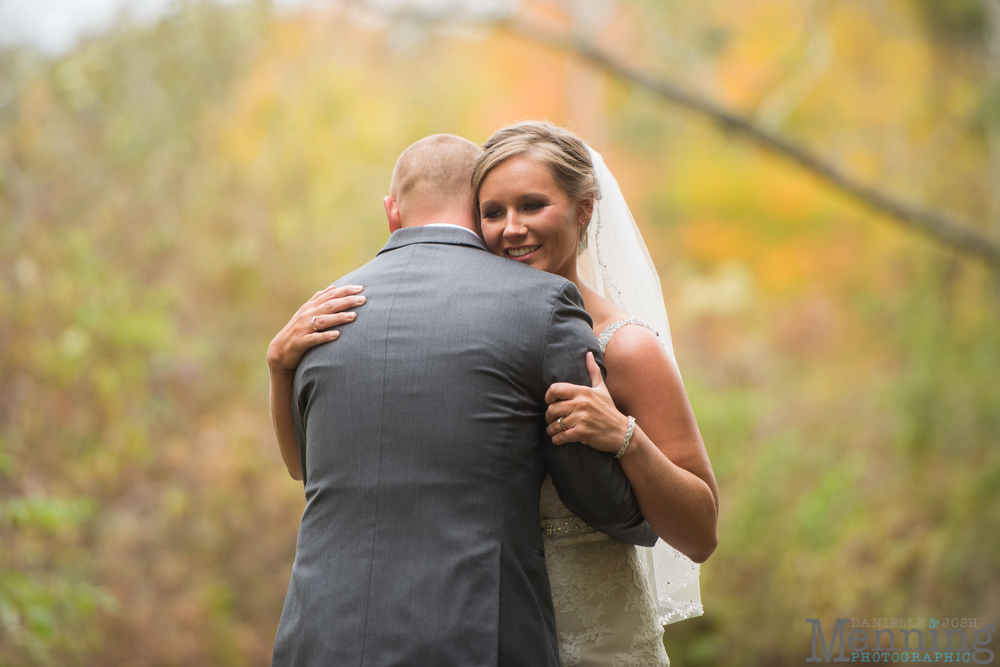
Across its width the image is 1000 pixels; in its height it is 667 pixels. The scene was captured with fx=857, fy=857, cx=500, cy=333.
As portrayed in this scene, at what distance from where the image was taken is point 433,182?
7.11ft

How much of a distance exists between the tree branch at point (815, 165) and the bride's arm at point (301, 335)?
235 inches

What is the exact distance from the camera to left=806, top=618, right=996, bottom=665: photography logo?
6.40m

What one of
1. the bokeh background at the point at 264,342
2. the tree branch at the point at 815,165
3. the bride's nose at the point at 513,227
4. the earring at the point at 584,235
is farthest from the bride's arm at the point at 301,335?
the tree branch at the point at 815,165

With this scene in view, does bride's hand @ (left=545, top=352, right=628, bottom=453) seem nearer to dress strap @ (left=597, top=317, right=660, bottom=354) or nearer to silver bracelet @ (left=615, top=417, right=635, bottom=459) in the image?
silver bracelet @ (left=615, top=417, right=635, bottom=459)

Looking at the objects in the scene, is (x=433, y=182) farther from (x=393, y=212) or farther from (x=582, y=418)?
(x=582, y=418)

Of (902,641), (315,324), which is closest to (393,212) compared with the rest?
(315,324)

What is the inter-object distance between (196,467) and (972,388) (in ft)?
21.6

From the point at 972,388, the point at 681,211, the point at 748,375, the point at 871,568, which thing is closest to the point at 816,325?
the point at 681,211

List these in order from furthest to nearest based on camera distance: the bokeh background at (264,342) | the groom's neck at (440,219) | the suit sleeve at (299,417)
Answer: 1. the bokeh background at (264,342)
2. the groom's neck at (440,219)
3. the suit sleeve at (299,417)

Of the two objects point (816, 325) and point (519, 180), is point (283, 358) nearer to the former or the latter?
point (519, 180)

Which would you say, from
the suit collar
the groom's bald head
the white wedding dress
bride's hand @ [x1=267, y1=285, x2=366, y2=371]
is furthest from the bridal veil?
bride's hand @ [x1=267, y1=285, x2=366, y2=371]

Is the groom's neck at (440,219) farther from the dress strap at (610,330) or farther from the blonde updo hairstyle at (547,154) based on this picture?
the dress strap at (610,330)

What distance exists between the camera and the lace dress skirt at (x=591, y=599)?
214cm

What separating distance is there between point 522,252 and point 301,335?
0.62m
